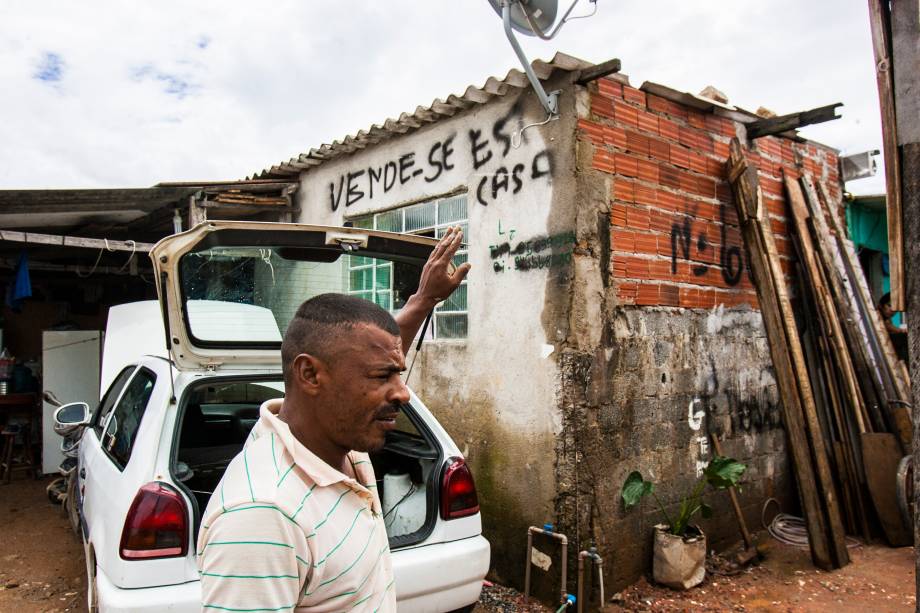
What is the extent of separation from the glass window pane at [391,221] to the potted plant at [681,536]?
9.37 feet

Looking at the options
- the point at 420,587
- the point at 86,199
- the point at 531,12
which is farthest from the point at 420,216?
the point at 420,587

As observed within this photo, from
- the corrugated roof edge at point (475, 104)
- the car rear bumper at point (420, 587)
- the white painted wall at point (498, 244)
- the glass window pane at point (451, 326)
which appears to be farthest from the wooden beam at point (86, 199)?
the car rear bumper at point (420, 587)

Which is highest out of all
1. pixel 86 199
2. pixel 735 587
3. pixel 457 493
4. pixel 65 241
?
pixel 86 199

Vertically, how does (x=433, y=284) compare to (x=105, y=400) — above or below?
above

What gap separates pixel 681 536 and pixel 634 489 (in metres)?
0.54

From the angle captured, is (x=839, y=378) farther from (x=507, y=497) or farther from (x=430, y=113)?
(x=430, y=113)

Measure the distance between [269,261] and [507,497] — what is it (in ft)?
7.84

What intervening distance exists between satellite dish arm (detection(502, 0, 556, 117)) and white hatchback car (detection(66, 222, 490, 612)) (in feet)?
4.96

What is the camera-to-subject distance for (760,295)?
16.5 feet

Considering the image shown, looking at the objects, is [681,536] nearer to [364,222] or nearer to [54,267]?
[364,222]

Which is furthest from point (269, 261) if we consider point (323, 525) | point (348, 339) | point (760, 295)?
point (760, 295)

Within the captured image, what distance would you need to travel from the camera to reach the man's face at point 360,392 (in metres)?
1.25

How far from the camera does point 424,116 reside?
503 centimetres

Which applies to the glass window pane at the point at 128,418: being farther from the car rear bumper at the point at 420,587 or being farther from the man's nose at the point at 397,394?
the man's nose at the point at 397,394
